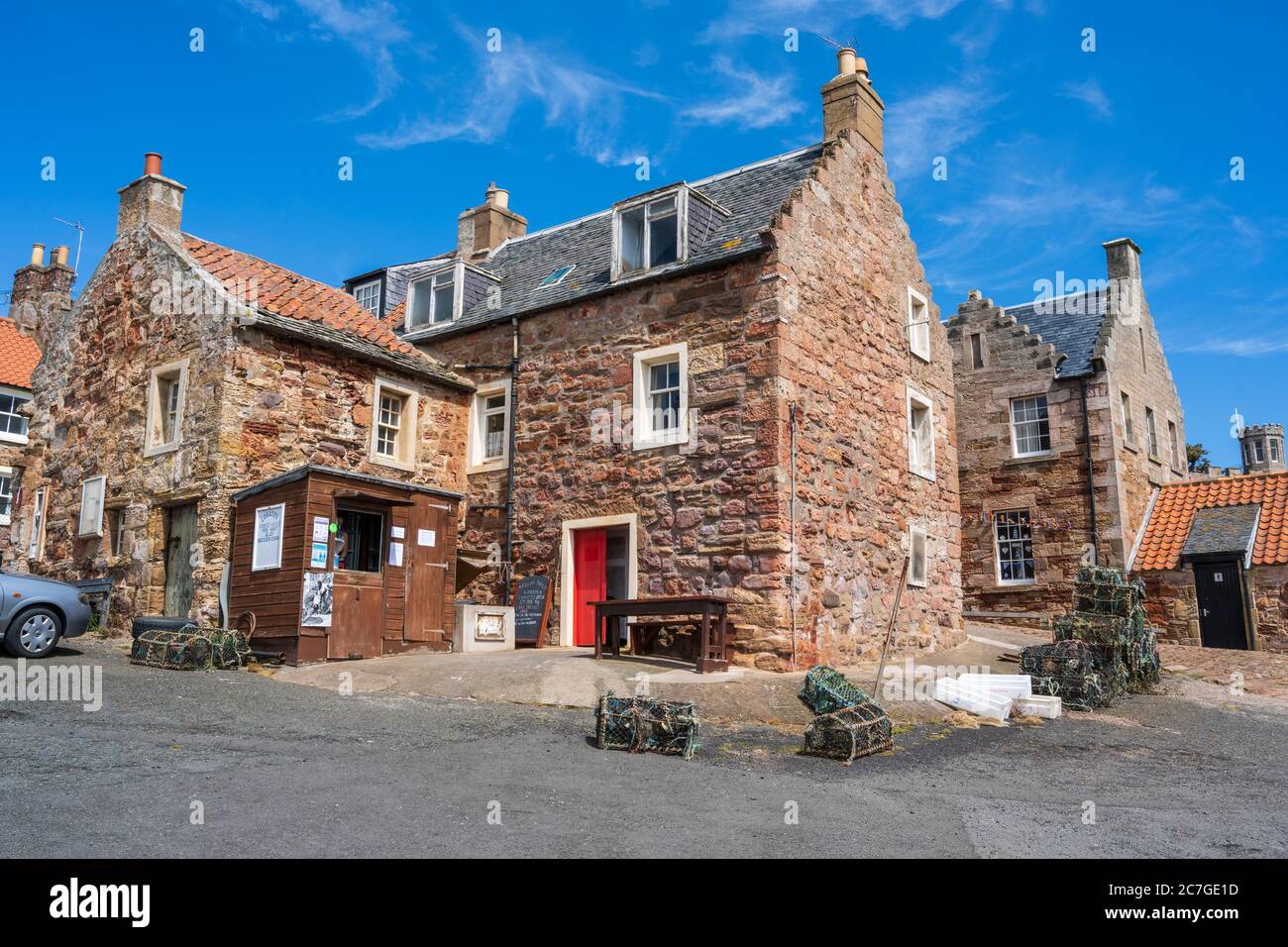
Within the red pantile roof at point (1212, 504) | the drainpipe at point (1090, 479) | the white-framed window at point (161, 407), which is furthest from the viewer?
the drainpipe at point (1090, 479)

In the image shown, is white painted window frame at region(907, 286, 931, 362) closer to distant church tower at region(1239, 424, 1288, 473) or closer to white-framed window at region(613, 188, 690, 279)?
white-framed window at region(613, 188, 690, 279)

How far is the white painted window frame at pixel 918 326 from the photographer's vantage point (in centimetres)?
1981

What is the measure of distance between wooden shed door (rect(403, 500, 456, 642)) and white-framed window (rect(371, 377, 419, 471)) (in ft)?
8.83

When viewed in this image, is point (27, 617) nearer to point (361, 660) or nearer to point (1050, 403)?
point (361, 660)

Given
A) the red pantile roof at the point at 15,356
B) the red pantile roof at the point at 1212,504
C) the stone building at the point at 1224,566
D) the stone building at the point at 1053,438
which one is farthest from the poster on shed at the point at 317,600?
the red pantile roof at the point at 15,356

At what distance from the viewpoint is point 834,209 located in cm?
1747

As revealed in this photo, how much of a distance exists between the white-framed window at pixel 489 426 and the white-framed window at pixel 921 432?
793 centimetres

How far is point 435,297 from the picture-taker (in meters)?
21.6

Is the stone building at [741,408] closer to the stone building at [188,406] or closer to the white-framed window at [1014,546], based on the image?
the stone building at [188,406]

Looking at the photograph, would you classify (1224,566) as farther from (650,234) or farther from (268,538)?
(268,538)

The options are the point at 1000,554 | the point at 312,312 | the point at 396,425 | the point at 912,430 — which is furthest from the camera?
the point at 1000,554

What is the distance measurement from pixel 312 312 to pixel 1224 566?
1931cm

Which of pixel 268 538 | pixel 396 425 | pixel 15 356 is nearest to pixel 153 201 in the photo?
pixel 396 425
